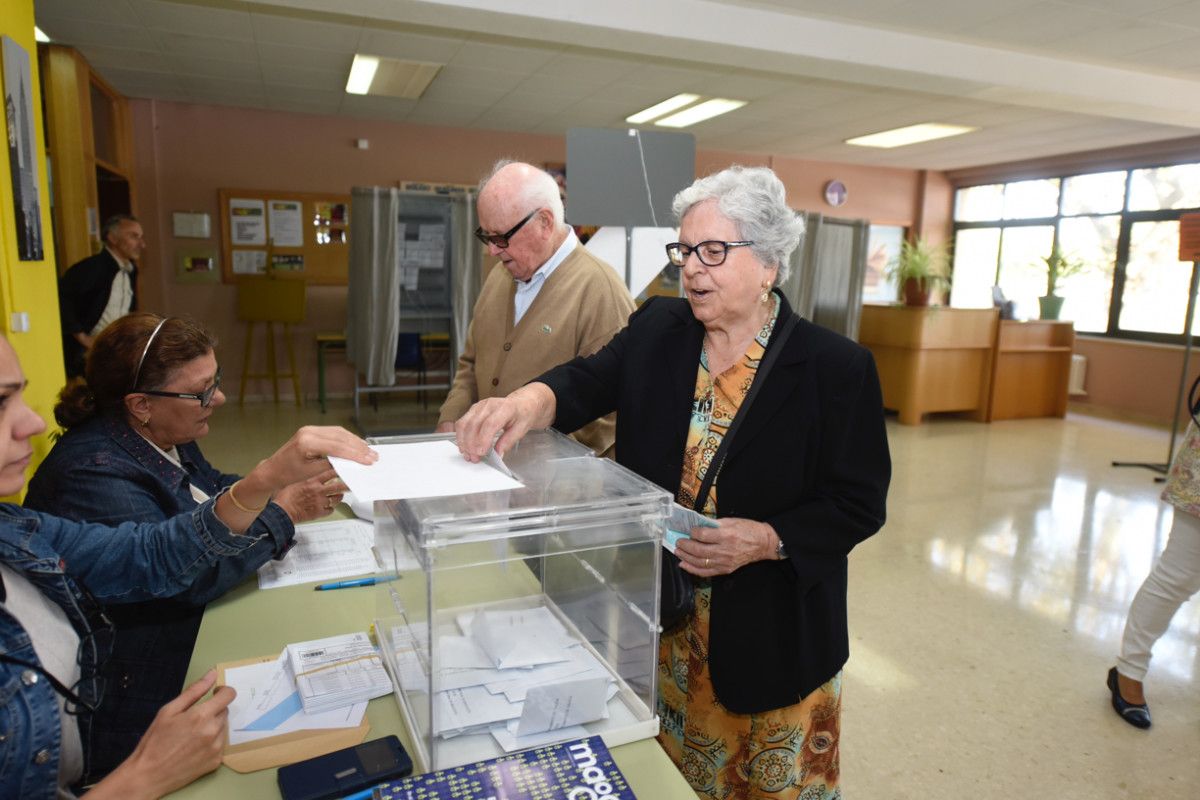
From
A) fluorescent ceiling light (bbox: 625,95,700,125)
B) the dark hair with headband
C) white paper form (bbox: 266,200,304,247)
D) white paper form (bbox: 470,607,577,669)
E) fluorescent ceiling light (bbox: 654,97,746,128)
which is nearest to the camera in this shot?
white paper form (bbox: 470,607,577,669)

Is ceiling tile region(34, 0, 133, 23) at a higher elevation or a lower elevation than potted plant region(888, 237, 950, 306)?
higher

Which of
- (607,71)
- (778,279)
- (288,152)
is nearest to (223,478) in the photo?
(778,279)

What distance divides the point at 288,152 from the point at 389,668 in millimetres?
7355

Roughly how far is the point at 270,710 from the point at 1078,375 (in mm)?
9295

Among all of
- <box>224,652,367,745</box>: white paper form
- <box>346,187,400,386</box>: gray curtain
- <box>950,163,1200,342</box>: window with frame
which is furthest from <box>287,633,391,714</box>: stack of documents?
<box>950,163,1200,342</box>: window with frame

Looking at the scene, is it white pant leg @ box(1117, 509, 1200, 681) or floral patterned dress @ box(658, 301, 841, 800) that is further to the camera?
white pant leg @ box(1117, 509, 1200, 681)

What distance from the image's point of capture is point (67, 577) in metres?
1.03

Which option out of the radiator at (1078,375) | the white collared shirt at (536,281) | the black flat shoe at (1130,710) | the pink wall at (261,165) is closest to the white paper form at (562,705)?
the white collared shirt at (536,281)

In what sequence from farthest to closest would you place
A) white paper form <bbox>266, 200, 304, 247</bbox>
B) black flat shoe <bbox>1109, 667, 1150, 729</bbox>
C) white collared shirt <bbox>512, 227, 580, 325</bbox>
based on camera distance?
1. white paper form <bbox>266, 200, 304, 247</bbox>
2. black flat shoe <bbox>1109, 667, 1150, 729</bbox>
3. white collared shirt <bbox>512, 227, 580, 325</bbox>

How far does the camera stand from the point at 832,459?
1327 mm

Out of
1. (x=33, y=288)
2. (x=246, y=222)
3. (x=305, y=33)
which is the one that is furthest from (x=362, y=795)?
(x=246, y=222)

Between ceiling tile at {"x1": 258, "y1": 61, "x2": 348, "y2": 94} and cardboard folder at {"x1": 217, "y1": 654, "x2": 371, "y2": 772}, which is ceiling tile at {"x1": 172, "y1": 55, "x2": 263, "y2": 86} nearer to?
ceiling tile at {"x1": 258, "y1": 61, "x2": 348, "y2": 94}

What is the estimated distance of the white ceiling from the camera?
420 cm

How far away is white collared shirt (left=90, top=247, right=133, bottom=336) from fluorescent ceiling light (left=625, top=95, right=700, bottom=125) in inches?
169
